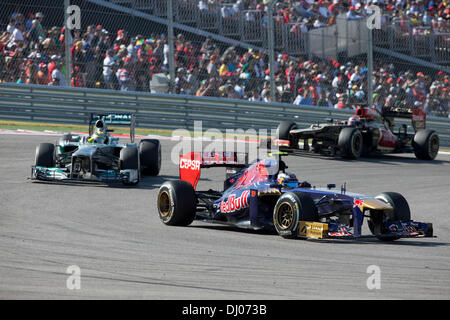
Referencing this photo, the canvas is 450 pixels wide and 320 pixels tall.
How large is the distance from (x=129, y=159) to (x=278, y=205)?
19.2 ft

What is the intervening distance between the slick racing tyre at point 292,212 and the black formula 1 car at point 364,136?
32.1ft

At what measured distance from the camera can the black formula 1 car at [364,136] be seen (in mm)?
21047

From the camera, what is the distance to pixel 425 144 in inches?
860

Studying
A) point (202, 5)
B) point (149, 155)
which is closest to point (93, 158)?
point (149, 155)

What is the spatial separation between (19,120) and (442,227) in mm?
13279

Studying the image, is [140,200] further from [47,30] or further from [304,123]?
[304,123]

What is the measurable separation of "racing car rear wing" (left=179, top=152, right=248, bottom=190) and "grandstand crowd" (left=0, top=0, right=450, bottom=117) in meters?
8.74

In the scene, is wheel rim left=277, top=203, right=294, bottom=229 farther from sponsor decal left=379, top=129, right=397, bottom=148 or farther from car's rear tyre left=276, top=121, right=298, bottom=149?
sponsor decal left=379, top=129, right=397, bottom=148

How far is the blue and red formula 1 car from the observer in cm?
1095

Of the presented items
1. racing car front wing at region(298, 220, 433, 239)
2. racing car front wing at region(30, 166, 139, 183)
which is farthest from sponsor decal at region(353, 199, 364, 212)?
racing car front wing at region(30, 166, 139, 183)

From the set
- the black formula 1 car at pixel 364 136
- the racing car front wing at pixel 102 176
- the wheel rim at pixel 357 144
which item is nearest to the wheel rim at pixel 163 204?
the racing car front wing at pixel 102 176

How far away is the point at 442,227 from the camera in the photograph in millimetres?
13016

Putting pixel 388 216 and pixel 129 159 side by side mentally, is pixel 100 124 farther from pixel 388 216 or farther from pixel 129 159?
pixel 388 216

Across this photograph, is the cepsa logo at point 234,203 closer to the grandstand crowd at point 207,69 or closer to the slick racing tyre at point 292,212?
the slick racing tyre at point 292,212
